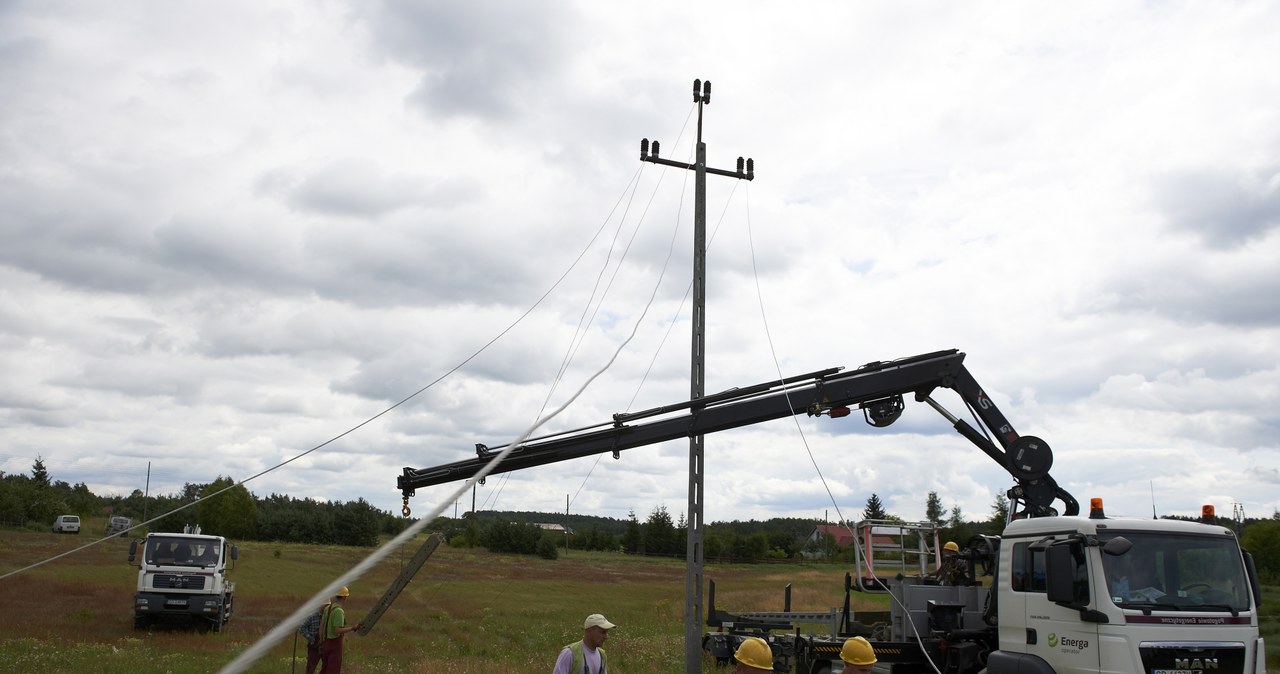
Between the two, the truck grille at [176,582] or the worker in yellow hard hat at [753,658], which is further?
the truck grille at [176,582]

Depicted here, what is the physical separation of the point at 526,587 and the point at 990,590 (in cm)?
3292

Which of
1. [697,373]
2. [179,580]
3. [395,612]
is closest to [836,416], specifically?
[697,373]

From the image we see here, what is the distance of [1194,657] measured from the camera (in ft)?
30.3

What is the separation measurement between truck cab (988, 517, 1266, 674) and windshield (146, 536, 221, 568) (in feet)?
62.8

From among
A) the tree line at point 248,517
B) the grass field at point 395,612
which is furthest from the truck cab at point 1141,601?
the tree line at point 248,517

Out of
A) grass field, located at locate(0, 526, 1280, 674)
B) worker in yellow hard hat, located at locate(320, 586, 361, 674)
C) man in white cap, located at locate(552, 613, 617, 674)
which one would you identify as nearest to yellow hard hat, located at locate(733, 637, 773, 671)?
man in white cap, located at locate(552, 613, 617, 674)

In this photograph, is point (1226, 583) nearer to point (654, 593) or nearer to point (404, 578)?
point (404, 578)

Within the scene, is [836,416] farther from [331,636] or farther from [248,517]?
[248,517]

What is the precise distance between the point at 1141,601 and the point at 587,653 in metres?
5.70

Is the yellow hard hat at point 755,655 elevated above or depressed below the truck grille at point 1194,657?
above

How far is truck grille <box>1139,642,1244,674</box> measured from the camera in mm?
9188

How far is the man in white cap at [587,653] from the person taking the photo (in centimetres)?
750

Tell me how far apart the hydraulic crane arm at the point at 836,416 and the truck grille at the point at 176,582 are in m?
10.8

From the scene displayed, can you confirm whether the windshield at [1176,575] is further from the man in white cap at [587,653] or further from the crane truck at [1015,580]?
the man in white cap at [587,653]
